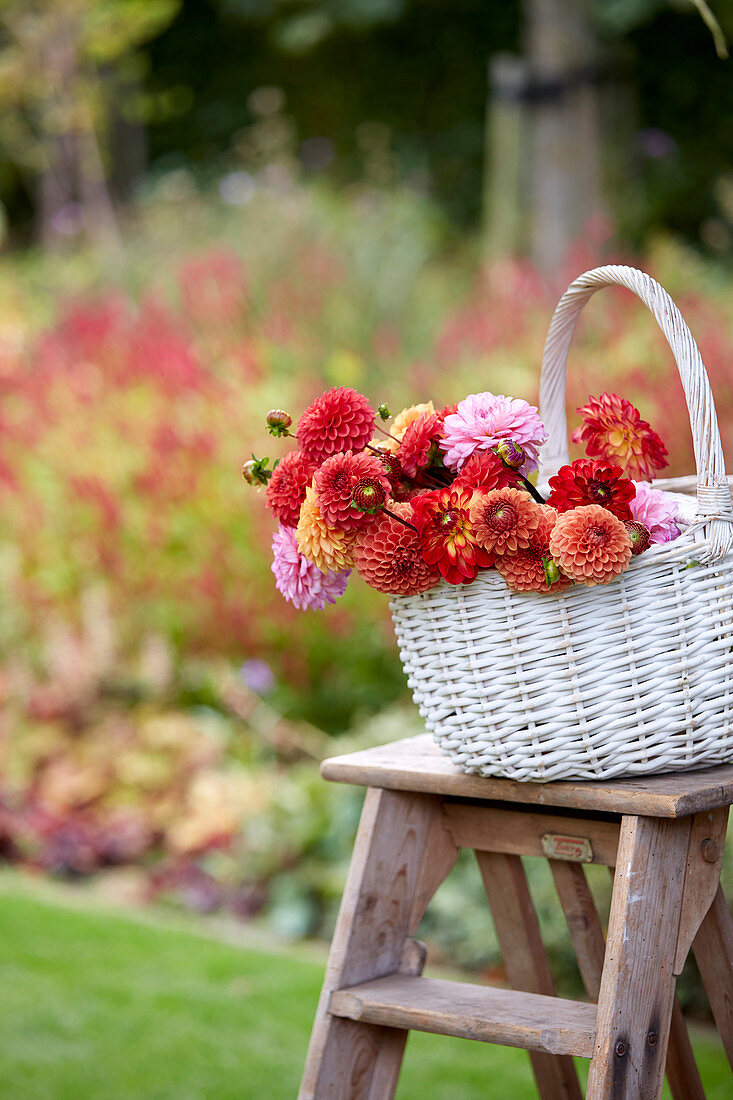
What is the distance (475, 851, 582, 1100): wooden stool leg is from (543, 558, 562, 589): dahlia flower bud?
1.67ft

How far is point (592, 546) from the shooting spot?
119 cm

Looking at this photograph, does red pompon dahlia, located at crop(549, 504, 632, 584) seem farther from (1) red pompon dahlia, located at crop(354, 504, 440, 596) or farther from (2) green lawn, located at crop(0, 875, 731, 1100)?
(2) green lawn, located at crop(0, 875, 731, 1100)

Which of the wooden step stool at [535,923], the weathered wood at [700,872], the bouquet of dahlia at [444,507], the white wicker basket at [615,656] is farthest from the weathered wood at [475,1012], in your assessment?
the bouquet of dahlia at [444,507]

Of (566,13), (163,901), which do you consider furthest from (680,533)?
(566,13)

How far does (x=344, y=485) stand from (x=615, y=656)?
1.05ft

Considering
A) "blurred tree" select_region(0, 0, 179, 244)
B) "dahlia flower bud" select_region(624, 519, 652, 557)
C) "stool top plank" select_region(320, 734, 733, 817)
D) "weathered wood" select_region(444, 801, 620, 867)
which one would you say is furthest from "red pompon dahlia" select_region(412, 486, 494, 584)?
"blurred tree" select_region(0, 0, 179, 244)

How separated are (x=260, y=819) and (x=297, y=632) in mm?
651

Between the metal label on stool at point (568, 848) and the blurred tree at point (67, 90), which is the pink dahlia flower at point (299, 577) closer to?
the metal label on stool at point (568, 848)

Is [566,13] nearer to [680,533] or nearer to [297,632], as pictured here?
[297,632]

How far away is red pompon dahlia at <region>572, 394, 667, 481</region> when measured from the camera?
1.44 metres

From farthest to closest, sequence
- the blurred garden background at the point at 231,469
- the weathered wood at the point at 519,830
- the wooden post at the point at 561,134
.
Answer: the wooden post at the point at 561,134
the blurred garden background at the point at 231,469
the weathered wood at the point at 519,830

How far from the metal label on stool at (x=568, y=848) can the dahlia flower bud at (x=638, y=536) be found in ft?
→ 1.25

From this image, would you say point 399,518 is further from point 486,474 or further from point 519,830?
point 519,830

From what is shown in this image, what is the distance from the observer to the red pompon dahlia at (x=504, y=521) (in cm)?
122
